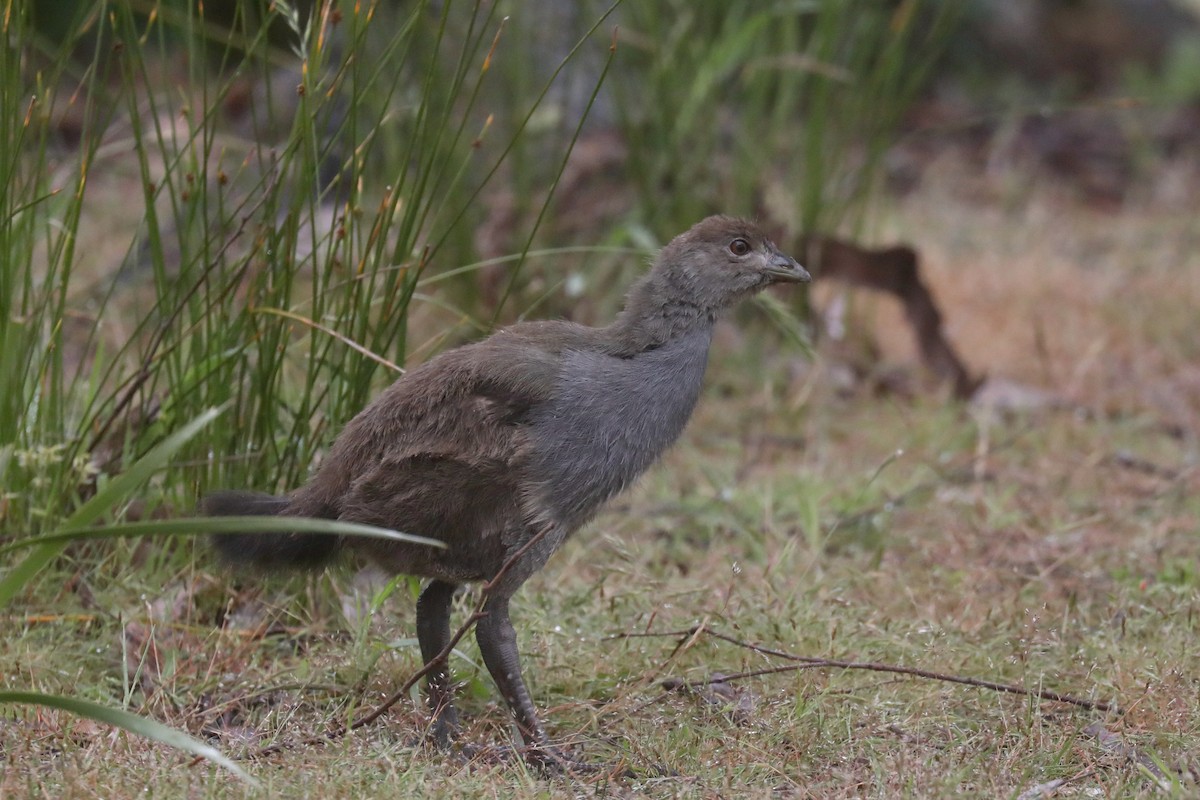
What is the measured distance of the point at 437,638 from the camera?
11.3ft

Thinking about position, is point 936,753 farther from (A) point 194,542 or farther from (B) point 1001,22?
(B) point 1001,22

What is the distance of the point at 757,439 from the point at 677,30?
67.3 inches

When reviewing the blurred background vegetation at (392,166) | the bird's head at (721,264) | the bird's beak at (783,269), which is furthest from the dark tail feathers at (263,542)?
the bird's beak at (783,269)

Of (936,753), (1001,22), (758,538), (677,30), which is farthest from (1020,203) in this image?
(936,753)

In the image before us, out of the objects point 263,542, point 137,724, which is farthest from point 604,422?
point 137,724

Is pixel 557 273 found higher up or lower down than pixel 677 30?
lower down

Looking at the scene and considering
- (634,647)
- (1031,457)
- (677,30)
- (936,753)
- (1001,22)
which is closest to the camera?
(936,753)

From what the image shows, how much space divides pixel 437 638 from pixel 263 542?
0.47 meters

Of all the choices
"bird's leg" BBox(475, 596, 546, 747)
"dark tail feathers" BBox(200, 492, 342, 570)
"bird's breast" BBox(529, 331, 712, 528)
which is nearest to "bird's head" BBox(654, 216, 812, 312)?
"bird's breast" BBox(529, 331, 712, 528)

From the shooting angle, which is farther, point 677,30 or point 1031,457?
point 677,30

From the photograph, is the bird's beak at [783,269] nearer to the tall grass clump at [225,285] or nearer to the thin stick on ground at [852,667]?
the tall grass clump at [225,285]

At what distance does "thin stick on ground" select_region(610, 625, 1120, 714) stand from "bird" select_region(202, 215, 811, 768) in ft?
1.28

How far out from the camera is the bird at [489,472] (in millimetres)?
3230

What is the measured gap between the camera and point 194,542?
385 centimetres
